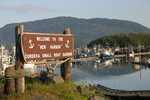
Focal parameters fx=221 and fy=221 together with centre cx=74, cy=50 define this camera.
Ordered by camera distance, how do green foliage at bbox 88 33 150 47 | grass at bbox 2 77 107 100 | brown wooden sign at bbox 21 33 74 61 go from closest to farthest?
grass at bbox 2 77 107 100 → brown wooden sign at bbox 21 33 74 61 → green foliage at bbox 88 33 150 47

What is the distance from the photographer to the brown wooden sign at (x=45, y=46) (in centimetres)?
1084

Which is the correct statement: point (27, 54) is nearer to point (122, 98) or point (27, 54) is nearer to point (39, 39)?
point (39, 39)

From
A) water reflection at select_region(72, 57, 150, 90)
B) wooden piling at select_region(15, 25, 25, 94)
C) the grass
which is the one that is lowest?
water reflection at select_region(72, 57, 150, 90)

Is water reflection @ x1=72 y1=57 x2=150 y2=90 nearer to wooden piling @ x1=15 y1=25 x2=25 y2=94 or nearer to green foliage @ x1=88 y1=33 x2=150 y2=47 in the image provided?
wooden piling @ x1=15 y1=25 x2=25 y2=94

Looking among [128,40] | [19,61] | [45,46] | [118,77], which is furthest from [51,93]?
[128,40]

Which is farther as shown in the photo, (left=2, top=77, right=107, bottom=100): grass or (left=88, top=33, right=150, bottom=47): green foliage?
(left=88, top=33, right=150, bottom=47): green foliage

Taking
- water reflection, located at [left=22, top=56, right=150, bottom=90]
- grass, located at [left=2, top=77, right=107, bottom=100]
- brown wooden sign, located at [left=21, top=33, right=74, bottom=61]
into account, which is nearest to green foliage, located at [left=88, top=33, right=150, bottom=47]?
water reflection, located at [left=22, top=56, right=150, bottom=90]

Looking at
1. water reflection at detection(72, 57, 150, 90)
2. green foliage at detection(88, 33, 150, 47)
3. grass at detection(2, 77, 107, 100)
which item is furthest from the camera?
green foliage at detection(88, 33, 150, 47)

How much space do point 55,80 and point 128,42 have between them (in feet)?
548

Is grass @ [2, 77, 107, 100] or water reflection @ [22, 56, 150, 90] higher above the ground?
grass @ [2, 77, 107, 100]

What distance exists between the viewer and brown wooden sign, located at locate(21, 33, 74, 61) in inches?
427

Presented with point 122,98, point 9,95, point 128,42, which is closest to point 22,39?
point 9,95

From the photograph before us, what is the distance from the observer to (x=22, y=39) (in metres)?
10.6

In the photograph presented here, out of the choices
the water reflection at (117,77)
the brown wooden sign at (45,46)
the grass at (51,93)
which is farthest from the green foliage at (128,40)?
the grass at (51,93)
